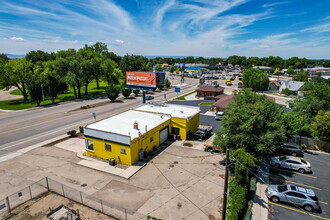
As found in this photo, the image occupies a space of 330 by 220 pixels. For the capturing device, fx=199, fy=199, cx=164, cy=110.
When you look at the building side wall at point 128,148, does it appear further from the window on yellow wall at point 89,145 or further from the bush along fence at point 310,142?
the bush along fence at point 310,142

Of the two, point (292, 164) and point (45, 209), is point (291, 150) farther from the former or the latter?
point (45, 209)

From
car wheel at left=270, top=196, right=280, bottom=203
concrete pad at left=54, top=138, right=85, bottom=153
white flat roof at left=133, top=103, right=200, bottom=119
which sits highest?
white flat roof at left=133, top=103, right=200, bottom=119

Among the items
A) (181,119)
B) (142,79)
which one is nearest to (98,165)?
(181,119)

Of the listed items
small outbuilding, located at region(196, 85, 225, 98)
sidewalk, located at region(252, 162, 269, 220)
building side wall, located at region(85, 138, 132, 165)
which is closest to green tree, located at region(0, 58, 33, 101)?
building side wall, located at region(85, 138, 132, 165)

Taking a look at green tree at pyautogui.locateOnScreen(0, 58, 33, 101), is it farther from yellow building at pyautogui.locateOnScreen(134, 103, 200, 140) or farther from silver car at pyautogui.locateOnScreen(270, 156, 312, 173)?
silver car at pyautogui.locateOnScreen(270, 156, 312, 173)

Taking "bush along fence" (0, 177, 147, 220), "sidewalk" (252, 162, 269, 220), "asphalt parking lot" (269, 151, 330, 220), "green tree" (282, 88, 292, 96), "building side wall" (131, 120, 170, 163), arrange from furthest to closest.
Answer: "green tree" (282, 88, 292, 96) < "building side wall" (131, 120, 170, 163) < "asphalt parking lot" (269, 151, 330, 220) < "sidewalk" (252, 162, 269, 220) < "bush along fence" (0, 177, 147, 220)

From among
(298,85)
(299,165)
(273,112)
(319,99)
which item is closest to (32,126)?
(273,112)

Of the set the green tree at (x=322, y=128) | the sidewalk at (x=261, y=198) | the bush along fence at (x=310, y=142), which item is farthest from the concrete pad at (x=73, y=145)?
the green tree at (x=322, y=128)
